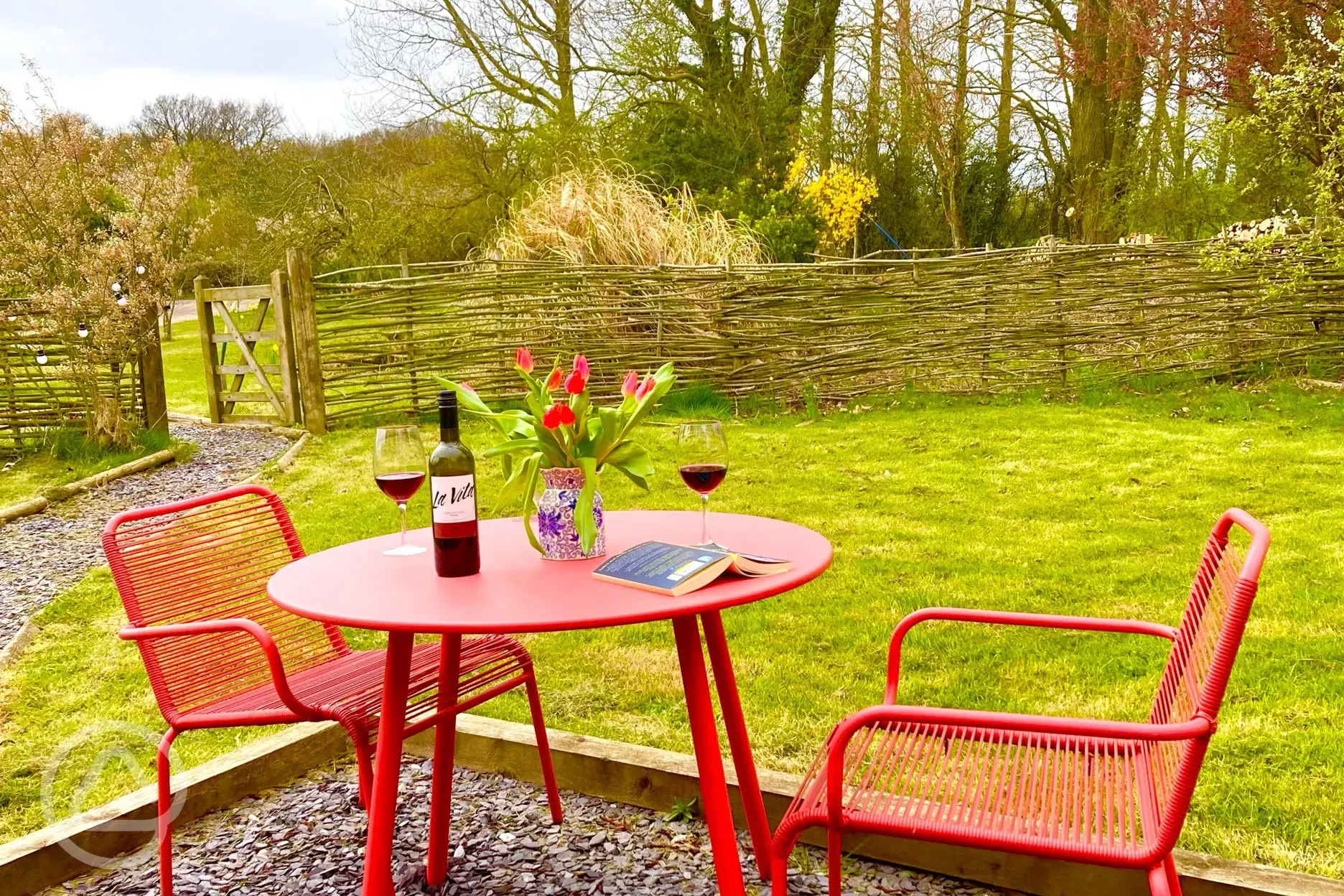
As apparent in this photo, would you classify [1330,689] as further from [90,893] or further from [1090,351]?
[1090,351]

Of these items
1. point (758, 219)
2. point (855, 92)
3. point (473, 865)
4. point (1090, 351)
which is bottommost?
point (473, 865)

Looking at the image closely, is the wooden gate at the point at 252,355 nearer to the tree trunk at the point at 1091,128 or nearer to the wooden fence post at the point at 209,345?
the wooden fence post at the point at 209,345

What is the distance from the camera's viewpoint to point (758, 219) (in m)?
10.9

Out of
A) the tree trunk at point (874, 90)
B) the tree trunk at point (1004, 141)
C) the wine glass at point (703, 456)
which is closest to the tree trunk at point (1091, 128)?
the tree trunk at point (1004, 141)

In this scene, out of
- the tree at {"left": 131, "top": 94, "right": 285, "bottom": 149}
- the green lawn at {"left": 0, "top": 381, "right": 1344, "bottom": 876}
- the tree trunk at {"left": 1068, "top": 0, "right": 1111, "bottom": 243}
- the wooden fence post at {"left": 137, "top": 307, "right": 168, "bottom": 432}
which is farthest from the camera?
the tree at {"left": 131, "top": 94, "right": 285, "bottom": 149}

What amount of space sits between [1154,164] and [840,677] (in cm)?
1018

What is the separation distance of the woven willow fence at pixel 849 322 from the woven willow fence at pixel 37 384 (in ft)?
5.02

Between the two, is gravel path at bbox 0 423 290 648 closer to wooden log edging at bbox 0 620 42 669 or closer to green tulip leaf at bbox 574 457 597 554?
wooden log edging at bbox 0 620 42 669

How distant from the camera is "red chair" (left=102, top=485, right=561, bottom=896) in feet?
6.46

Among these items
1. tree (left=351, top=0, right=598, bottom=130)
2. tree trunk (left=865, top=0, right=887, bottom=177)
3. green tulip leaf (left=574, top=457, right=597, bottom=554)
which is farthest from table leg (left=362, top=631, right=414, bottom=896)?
tree trunk (left=865, top=0, right=887, bottom=177)

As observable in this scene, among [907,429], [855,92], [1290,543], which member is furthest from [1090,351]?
[855,92]

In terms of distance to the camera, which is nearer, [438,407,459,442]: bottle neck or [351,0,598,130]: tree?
[438,407,459,442]: bottle neck

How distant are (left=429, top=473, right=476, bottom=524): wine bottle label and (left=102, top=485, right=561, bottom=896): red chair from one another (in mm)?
455

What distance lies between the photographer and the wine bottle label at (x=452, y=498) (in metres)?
1.64
